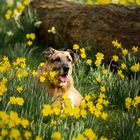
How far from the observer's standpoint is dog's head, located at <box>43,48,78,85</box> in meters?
7.60

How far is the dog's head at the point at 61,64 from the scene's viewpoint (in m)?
7.60

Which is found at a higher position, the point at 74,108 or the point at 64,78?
→ the point at 74,108

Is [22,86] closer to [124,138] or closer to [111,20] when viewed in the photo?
[124,138]

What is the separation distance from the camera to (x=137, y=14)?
1016 cm

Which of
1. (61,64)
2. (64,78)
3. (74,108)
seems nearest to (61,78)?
(64,78)

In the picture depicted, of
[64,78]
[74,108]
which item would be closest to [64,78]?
[64,78]

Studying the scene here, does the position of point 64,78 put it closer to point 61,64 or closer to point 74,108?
point 61,64

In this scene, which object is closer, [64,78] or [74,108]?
[74,108]

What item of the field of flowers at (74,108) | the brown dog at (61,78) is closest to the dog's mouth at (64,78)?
the brown dog at (61,78)

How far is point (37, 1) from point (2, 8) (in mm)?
1797

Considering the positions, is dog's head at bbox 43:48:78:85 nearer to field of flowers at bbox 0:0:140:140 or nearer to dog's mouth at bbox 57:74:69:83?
dog's mouth at bbox 57:74:69:83

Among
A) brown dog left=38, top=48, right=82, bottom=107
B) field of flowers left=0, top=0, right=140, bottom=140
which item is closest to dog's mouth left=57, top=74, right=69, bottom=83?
brown dog left=38, top=48, right=82, bottom=107

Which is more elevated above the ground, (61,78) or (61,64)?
(61,64)

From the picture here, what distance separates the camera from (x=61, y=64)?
7633 mm
